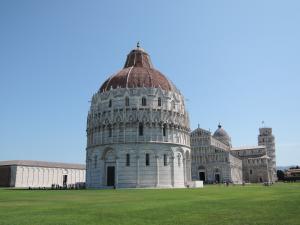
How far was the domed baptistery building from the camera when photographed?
185 ft

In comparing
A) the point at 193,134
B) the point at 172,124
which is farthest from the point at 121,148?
the point at 193,134

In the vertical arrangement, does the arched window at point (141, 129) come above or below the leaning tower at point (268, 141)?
below

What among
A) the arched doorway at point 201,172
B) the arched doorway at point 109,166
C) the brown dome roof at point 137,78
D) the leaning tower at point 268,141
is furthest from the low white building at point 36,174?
the leaning tower at point 268,141

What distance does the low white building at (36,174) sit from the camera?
84625 millimetres

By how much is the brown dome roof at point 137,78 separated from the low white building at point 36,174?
28.1 metres

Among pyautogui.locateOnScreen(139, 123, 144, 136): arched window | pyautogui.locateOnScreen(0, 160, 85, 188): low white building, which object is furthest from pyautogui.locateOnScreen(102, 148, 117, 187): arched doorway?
pyautogui.locateOnScreen(0, 160, 85, 188): low white building

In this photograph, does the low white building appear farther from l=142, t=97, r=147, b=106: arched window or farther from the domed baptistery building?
l=142, t=97, r=147, b=106: arched window

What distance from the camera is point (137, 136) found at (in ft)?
186

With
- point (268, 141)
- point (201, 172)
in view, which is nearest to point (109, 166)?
point (201, 172)

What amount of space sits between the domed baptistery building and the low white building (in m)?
22.4

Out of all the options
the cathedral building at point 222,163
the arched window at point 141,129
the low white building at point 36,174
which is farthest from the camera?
the cathedral building at point 222,163

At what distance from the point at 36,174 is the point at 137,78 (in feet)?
149

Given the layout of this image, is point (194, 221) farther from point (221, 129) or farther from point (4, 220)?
point (221, 129)

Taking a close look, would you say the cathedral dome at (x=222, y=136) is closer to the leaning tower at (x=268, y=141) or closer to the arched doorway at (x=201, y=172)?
the leaning tower at (x=268, y=141)
